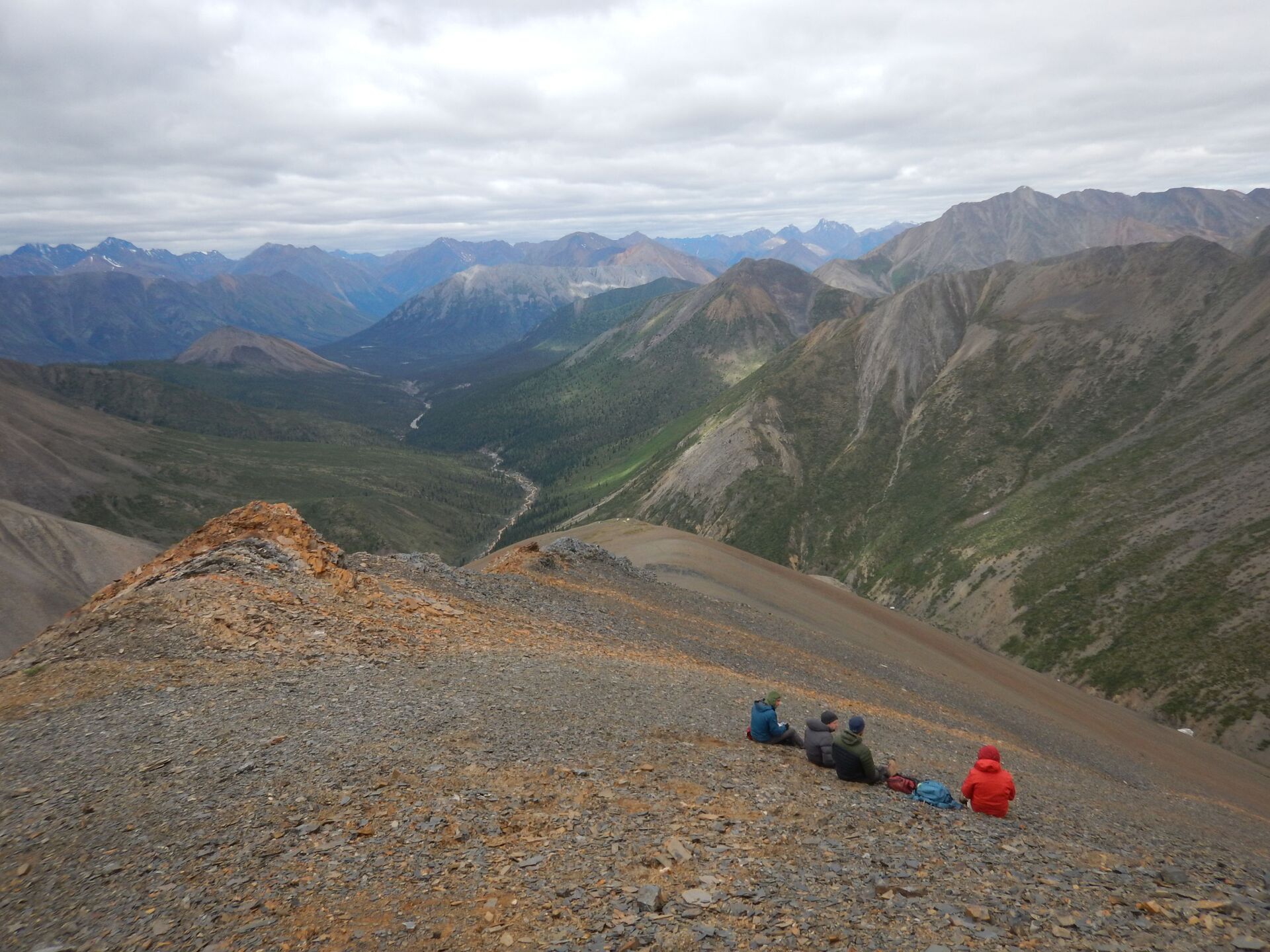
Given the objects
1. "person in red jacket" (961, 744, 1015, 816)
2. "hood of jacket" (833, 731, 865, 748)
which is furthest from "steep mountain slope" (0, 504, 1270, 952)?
"hood of jacket" (833, 731, 865, 748)

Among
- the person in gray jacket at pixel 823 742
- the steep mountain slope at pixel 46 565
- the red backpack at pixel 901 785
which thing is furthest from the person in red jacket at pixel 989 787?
the steep mountain slope at pixel 46 565

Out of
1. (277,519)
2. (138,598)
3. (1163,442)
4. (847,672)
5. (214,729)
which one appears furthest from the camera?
(1163,442)

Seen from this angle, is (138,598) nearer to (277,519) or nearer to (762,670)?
(277,519)

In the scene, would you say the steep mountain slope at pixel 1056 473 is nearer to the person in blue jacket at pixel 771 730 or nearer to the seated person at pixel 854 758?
the person in blue jacket at pixel 771 730

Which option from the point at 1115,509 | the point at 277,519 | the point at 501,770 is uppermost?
the point at 277,519

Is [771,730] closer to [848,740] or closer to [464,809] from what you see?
[848,740]

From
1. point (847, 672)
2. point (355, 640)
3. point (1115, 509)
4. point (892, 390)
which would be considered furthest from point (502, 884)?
point (892, 390)
